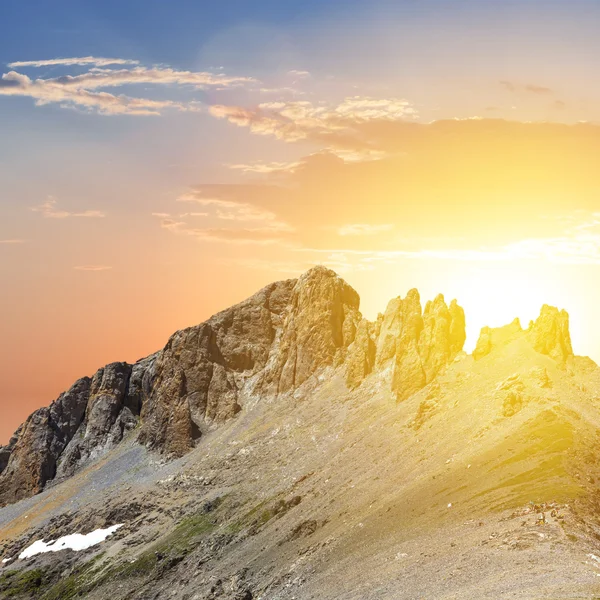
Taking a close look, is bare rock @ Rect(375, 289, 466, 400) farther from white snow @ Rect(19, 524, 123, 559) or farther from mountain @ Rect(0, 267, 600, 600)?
white snow @ Rect(19, 524, 123, 559)

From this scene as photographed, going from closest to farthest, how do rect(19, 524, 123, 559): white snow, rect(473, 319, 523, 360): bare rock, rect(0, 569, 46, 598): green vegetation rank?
rect(473, 319, 523, 360): bare rock
rect(0, 569, 46, 598): green vegetation
rect(19, 524, 123, 559): white snow

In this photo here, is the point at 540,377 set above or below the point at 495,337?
below

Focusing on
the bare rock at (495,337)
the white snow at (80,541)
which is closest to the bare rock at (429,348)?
the bare rock at (495,337)

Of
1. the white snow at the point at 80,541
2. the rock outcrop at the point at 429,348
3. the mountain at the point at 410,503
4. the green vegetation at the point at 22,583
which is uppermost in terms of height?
the rock outcrop at the point at 429,348

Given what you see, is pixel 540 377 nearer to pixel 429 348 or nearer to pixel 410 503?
pixel 429 348

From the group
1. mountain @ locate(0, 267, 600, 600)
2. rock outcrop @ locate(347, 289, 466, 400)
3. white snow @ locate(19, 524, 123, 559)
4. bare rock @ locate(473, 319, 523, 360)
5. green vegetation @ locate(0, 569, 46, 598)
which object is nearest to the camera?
mountain @ locate(0, 267, 600, 600)

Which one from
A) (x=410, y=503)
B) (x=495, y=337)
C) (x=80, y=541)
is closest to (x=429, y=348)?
(x=495, y=337)

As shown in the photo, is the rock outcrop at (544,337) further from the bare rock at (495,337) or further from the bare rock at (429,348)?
the bare rock at (429,348)

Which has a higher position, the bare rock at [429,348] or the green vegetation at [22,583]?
the bare rock at [429,348]

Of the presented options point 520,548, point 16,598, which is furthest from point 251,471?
point 520,548

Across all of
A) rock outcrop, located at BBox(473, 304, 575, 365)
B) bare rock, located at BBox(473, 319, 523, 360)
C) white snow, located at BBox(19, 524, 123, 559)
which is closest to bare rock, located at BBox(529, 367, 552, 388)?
rock outcrop, located at BBox(473, 304, 575, 365)

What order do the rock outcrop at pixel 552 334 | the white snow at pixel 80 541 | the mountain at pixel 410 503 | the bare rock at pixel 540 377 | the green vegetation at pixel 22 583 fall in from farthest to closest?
the white snow at pixel 80 541, the green vegetation at pixel 22 583, the rock outcrop at pixel 552 334, the bare rock at pixel 540 377, the mountain at pixel 410 503

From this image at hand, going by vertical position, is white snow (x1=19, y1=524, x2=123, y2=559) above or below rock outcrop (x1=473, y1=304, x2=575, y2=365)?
below

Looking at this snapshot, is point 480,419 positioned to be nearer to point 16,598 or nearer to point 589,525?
point 589,525
